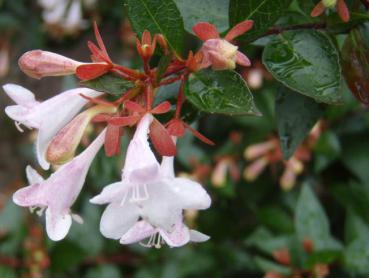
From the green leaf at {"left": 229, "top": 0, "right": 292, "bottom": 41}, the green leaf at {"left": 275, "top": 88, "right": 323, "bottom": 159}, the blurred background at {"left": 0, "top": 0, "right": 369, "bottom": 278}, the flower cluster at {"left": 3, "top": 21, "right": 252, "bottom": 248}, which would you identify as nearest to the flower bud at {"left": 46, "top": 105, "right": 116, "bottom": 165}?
Answer: the flower cluster at {"left": 3, "top": 21, "right": 252, "bottom": 248}

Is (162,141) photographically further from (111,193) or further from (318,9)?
(318,9)

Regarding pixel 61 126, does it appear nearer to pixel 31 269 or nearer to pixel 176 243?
pixel 176 243

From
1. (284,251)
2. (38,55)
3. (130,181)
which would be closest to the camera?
(130,181)

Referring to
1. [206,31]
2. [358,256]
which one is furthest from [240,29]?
[358,256]

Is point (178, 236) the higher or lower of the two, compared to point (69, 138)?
lower

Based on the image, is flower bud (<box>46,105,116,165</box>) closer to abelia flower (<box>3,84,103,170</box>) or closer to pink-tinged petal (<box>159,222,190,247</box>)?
abelia flower (<box>3,84,103,170</box>)

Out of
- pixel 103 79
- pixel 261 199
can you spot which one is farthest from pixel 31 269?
pixel 103 79

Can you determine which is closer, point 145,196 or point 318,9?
point 145,196
